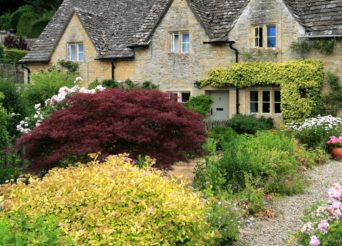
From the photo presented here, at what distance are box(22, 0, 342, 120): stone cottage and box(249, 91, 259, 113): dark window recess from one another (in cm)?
5

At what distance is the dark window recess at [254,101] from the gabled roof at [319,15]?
3536 mm

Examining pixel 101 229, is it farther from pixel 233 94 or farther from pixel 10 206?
pixel 233 94

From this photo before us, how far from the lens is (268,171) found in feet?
34.4

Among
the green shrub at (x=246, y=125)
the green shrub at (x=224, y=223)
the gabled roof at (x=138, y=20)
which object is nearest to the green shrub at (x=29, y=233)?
the green shrub at (x=224, y=223)

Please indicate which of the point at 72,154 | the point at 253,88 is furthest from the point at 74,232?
the point at 253,88

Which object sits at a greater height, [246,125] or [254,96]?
[254,96]

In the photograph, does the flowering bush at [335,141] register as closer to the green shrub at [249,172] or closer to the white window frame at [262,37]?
the green shrub at [249,172]

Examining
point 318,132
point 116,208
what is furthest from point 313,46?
point 116,208

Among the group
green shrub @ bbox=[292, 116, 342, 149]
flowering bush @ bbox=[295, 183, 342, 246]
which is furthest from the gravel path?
green shrub @ bbox=[292, 116, 342, 149]

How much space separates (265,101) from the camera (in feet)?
70.7

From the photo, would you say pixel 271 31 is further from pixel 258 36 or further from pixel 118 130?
pixel 118 130

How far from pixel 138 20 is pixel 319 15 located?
1049 cm

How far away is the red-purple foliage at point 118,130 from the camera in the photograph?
9070 mm

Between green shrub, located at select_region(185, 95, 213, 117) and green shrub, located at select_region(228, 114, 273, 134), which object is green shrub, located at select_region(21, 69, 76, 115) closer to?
green shrub, located at select_region(185, 95, 213, 117)
